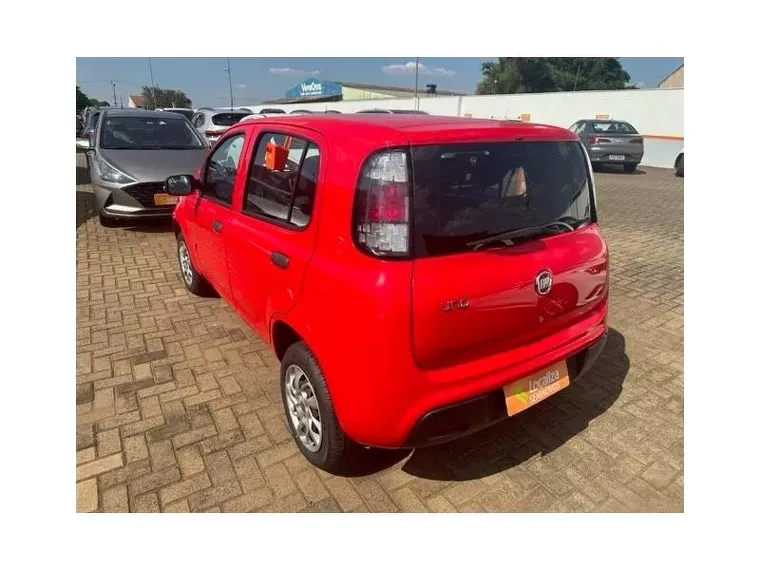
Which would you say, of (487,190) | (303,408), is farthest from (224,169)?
(487,190)

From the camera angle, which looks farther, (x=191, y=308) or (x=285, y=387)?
(x=191, y=308)

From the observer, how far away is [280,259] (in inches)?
89.7

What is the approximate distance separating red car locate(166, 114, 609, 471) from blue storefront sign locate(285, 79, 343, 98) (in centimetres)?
5663

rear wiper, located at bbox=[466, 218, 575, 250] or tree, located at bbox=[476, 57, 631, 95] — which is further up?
tree, located at bbox=[476, 57, 631, 95]

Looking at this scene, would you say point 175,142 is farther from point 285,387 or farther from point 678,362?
point 678,362

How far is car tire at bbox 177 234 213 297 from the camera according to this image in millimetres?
4324

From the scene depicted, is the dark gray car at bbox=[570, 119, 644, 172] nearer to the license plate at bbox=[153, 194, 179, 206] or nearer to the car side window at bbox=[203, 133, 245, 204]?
the license plate at bbox=[153, 194, 179, 206]

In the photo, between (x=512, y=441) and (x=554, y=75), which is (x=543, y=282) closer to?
(x=512, y=441)

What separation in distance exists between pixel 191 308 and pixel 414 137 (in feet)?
10.3

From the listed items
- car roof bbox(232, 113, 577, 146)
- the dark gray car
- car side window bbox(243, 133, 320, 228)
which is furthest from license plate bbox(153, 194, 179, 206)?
the dark gray car

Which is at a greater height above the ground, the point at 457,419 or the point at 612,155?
the point at 612,155

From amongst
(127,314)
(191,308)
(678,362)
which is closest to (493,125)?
(678,362)

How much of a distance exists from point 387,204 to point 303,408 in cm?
121

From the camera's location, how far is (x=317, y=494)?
2234 mm
